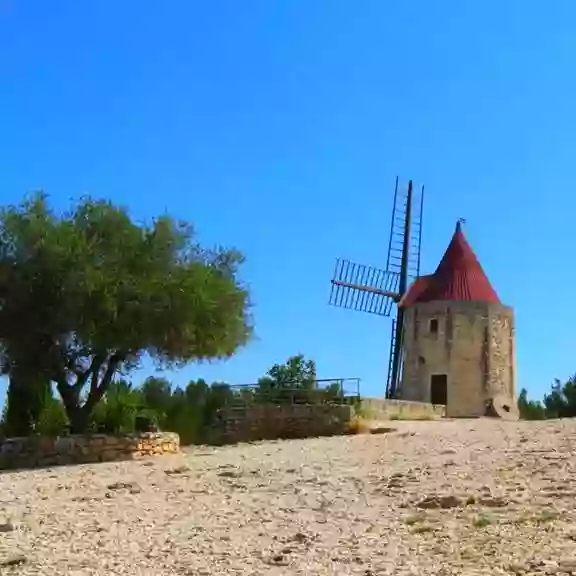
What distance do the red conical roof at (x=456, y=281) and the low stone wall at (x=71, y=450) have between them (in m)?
19.8

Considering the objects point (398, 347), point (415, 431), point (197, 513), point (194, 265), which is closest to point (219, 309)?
point (194, 265)

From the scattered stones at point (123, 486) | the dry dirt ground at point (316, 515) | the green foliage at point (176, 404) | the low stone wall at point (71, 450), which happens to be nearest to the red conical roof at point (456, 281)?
the green foliage at point (176, 404)

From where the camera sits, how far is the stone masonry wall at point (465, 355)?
3666 centimetres

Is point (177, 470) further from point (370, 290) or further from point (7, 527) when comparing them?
point (370, 290)

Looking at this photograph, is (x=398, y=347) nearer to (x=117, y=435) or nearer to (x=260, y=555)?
(x=117, y=435)

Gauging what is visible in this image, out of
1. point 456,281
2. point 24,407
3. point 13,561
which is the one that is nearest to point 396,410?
point 24,407

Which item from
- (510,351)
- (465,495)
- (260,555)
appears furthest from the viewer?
(510,351)

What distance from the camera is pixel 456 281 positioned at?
38.2m

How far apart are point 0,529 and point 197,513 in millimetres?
2308

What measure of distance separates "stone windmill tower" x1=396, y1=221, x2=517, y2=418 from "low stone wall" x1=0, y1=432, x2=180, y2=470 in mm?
18091

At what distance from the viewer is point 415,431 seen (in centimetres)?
2072

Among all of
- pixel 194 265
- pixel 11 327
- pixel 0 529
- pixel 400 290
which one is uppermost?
pixel 400 290

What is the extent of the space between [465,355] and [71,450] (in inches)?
805

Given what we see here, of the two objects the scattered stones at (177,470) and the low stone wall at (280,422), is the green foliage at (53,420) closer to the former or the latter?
the low stone wall at (280,422)
